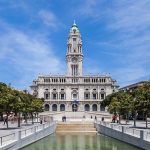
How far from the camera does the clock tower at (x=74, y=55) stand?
6452 inches

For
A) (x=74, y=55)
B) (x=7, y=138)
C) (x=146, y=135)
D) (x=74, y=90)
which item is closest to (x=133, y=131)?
(x=146, y=135)

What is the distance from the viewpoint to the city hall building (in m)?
159

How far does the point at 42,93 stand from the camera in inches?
6329

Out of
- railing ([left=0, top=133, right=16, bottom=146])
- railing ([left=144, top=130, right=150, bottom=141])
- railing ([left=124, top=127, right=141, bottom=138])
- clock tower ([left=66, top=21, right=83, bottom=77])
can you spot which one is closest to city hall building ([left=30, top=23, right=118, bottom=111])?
clock tower ([left=66, top=21, right=83, bottom=77])

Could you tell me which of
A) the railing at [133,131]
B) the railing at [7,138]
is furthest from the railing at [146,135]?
the railing at [7,138]

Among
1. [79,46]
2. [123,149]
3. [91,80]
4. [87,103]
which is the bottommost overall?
[123,149]

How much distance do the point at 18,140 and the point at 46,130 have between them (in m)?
20.1

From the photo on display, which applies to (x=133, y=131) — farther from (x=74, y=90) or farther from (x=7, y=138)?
(x=74, y=90)

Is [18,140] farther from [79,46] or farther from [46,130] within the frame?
[79,46]

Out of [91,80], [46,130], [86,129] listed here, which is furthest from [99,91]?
[46,130]

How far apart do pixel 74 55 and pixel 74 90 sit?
15.1m

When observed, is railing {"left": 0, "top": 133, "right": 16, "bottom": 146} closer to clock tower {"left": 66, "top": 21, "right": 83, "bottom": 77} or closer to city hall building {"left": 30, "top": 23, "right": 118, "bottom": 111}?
city hall building {"left": 30, "top": 23, "right": 118, "bottom": 111}

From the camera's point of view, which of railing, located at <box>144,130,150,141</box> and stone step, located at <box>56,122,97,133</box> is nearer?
railing, located at <box>144,130,150,141</box>

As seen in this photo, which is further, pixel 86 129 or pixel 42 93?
pixel 42 93
